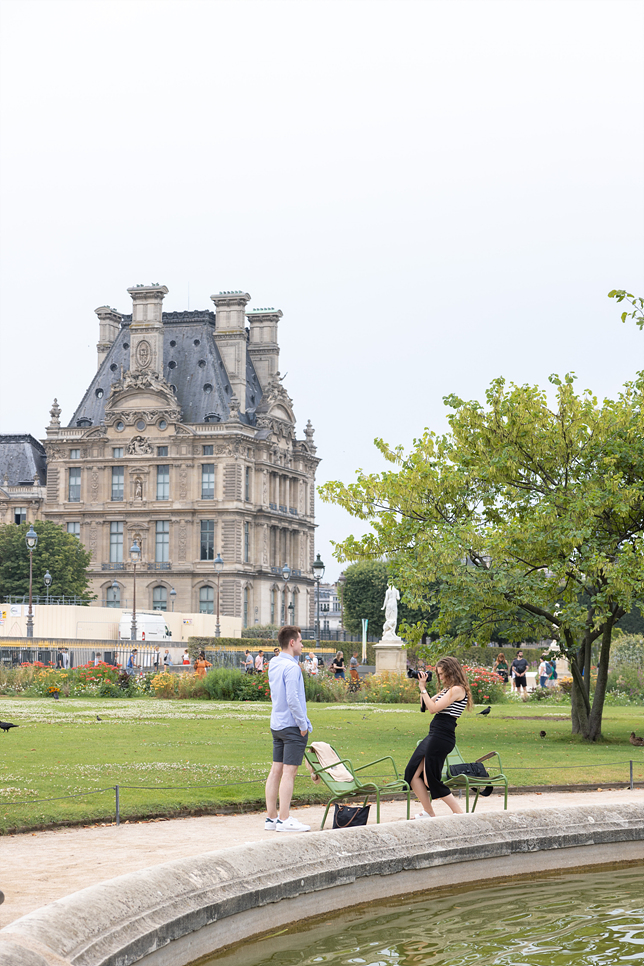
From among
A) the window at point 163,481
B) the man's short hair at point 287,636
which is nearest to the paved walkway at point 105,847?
the man's short hair at point 287,636

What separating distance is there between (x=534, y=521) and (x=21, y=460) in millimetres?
84577

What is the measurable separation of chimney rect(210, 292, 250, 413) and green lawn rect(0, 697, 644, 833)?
64.5 m

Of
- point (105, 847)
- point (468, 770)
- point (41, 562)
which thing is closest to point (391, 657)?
point (468, 770)

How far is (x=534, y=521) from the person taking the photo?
18172 mm

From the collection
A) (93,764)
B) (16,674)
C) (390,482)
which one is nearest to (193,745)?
(93,764)

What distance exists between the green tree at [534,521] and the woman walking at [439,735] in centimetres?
794

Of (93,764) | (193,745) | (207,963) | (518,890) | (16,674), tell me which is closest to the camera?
(207,963)

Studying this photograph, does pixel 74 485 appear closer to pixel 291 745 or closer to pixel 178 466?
pixel 178 466

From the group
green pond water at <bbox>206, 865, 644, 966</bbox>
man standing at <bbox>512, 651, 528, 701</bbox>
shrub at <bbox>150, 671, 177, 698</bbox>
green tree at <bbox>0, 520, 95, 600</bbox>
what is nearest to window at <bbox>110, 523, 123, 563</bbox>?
green tree at <bbox>0, 520, 95, 600</bbox>

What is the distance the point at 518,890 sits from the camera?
28.1 feet

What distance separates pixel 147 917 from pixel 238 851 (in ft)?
3.67

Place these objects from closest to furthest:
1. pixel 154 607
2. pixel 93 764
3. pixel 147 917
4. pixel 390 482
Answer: pixel 147 917 < pixel 93 764 < pixel 390 482 < pixel 154 607

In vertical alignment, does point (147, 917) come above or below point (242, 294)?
below

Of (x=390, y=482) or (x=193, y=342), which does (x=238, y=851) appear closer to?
(x=390, y=482)
